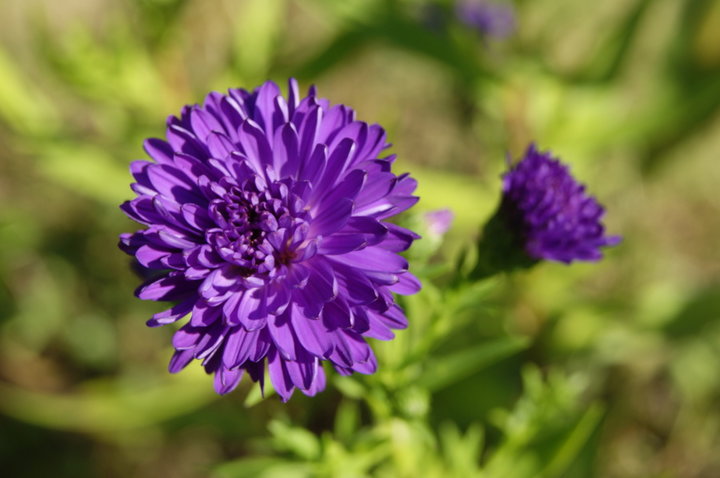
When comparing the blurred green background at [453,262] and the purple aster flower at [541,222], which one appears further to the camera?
the blurred green background at [453,262]

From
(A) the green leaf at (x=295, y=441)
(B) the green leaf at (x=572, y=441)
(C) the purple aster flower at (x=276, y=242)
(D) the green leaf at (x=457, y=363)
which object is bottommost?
(B) the green leaf at (x=572, y=441)

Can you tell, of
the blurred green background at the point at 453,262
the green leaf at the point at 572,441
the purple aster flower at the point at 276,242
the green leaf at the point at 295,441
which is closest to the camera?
the purple aster flower at the point at 276,242

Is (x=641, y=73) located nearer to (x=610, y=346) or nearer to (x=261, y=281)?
(x=610, y=346)

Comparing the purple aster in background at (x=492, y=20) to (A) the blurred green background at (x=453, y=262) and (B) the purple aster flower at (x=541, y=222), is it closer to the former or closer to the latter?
(A) the blurred green background at (x=453, y=262)

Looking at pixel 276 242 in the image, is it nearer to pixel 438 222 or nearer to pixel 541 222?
pixel 438 222

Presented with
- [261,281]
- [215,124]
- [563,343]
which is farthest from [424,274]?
[563,343]

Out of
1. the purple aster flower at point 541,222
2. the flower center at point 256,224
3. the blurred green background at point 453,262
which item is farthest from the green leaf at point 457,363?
the flower center at point 256,224
